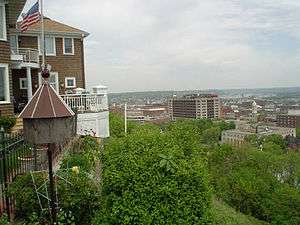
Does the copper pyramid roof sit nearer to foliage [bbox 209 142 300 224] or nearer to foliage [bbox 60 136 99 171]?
foliage [bbox 60 136 99 171]

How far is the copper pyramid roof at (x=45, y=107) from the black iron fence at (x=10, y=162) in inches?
72.9

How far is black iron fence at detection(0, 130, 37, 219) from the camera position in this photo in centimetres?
643

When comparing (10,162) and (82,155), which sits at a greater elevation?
(10,162)

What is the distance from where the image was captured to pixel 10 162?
287 inches

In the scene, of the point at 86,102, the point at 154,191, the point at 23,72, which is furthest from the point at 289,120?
the point at 154,191

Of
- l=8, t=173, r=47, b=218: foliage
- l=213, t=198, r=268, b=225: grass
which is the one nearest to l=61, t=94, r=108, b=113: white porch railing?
l=213, t=198, r=268, b=225: grass

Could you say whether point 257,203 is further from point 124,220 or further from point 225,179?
point 124,220

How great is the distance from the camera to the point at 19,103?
822 inches

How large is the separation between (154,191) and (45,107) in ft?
8.01

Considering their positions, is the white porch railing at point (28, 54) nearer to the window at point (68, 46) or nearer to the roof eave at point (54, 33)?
the roof eave at point (54, 33)

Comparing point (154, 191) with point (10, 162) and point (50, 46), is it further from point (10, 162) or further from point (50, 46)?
point (50, 46)

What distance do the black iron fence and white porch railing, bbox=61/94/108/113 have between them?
24.0 ft

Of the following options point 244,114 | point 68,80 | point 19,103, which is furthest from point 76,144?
point 244,114

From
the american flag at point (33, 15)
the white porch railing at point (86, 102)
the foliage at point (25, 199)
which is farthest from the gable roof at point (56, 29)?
the foliage at point (25, 199)
